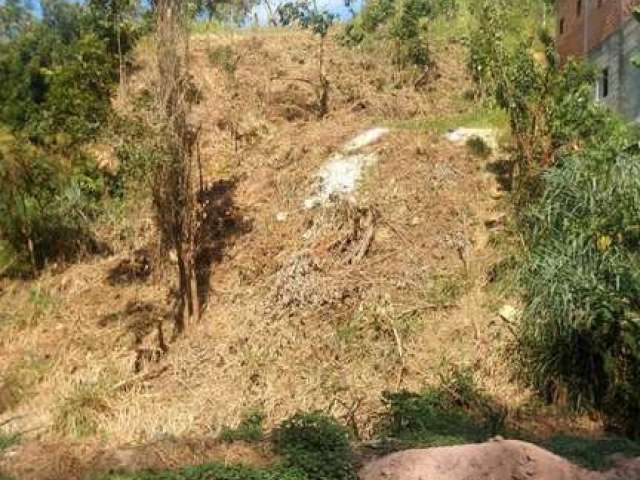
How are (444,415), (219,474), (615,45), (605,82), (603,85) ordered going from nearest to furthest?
(219,474)
(444,415)
(615,45)
(605,82)
(603,85)

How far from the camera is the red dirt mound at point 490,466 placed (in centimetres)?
577

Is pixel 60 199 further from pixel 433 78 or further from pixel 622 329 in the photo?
pixel 622 329

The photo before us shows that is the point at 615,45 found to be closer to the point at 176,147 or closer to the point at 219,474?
the point at 176,147

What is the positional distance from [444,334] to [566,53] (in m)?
9.44

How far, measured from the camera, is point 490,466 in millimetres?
5805

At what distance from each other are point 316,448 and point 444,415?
187cm

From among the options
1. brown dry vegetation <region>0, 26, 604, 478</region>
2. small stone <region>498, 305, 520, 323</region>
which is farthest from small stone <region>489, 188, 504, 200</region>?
small stone <region>498, 305, 520, 323</region>

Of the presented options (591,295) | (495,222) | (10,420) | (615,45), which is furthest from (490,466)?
(615,45)

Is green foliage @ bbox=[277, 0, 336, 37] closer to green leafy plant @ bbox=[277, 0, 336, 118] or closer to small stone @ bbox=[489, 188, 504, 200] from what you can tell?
green leafy plant @ bbox=[277, 0, 336, 118]

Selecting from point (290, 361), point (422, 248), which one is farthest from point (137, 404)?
point (422, 248)

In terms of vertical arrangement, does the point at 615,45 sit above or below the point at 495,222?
above

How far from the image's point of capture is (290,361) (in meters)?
10.1

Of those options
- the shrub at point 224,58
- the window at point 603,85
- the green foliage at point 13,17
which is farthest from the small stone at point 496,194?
the green foliage at point 13,17

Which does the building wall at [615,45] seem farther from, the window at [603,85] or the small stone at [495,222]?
the small stone at [495,222]
